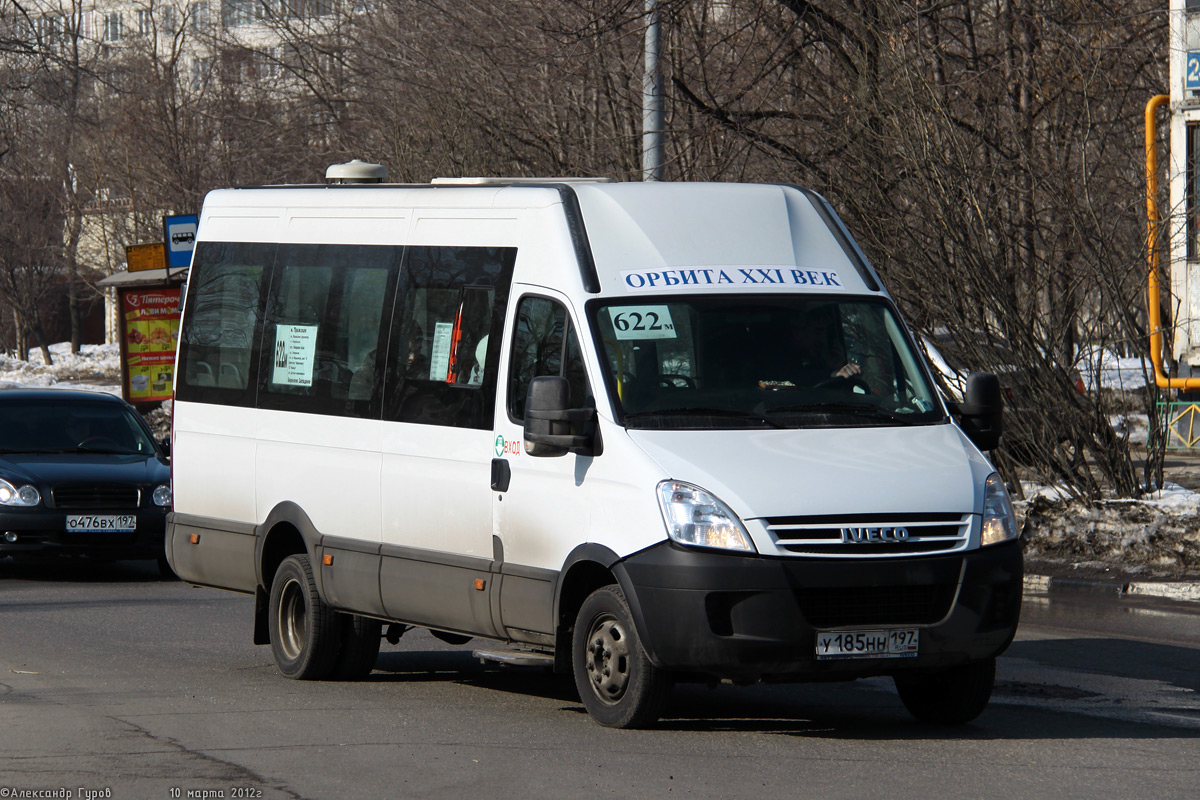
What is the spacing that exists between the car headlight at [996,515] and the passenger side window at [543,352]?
5.86ft

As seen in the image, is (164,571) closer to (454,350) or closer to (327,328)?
(327,328)

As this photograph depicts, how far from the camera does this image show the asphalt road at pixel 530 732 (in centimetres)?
651

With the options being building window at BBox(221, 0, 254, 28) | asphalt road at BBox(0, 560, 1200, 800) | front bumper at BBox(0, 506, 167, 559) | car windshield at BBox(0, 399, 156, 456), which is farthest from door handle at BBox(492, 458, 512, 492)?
building window at BBox(221, 0, 254, 28)

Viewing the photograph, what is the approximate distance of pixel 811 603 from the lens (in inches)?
280

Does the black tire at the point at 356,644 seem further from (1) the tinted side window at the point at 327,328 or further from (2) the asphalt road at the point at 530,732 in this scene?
(1) the tinted side window at the point at 327,328

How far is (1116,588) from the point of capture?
42.4 ft

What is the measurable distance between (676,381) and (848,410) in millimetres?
773

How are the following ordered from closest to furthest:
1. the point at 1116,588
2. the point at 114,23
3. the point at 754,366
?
the point at 754,366 < the point at 1116,588 < the point at 114,23

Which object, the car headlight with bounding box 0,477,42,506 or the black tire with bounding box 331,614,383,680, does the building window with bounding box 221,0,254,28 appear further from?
Answer: the black tire with bounding box 331,614,383,680

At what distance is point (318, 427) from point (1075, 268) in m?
8.58

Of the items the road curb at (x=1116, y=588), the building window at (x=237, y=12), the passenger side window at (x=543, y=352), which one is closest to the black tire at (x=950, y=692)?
the passenger side window at (x=543, y=352)

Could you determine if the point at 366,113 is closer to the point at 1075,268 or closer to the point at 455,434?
the point at 1075,268

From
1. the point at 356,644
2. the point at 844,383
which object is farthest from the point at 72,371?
the point at 844,383

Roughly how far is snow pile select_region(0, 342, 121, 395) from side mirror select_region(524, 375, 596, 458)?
40586 millimetres
